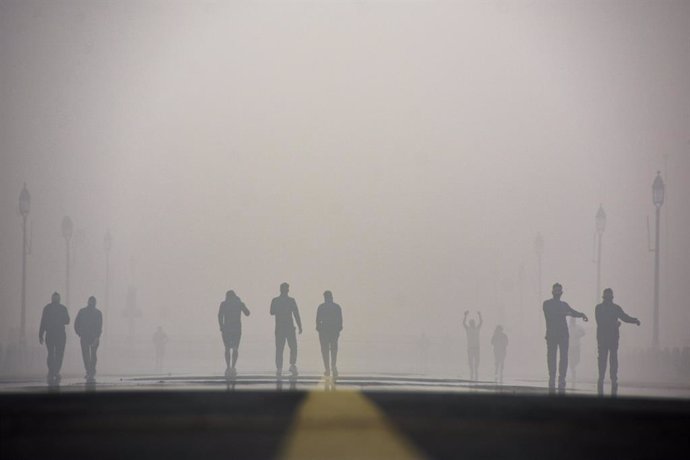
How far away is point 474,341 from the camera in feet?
136

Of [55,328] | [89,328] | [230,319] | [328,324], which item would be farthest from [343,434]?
[55,328]

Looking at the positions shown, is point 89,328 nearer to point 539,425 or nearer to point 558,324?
point 558,324

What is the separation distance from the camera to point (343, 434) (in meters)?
14.0

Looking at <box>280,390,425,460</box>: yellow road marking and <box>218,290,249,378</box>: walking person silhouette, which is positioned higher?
<box>218,290,249,378</box>: walking person silhouette

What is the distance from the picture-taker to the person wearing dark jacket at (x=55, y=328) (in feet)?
102

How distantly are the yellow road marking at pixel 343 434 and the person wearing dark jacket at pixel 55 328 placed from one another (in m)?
13.0

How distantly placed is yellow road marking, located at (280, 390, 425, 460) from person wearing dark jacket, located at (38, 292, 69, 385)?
12967mm

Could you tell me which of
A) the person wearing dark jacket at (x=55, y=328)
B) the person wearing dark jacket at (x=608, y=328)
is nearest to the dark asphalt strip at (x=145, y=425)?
the person wearing dark jacket at (x=608, y=328)

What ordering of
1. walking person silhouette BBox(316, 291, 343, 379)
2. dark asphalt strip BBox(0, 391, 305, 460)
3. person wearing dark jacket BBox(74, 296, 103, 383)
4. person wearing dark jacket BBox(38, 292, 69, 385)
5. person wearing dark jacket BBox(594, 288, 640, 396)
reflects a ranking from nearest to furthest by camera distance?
dark asphalt strip BBox(0, 391, 305, 460)
person wearing dark jacket BBox(594, 288, 640, 396)
walking person silhouette BBox(316, 291, 343, 379)
person wearing dark jacket BBox(74, 296, 103, 383)
person wearing dark jacket BBox(38, 292, 69, 385)

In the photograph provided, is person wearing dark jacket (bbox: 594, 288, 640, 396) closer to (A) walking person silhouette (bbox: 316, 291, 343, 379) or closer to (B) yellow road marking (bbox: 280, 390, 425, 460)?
(A) walking person silhouette (bbox: 316, 291, 343, 379)

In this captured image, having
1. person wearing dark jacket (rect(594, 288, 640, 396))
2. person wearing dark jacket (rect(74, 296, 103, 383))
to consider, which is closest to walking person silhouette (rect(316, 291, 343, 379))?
person wearing dark jacket (rect(74, 296, 103, 383))

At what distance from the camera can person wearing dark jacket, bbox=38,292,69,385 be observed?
30984 mm

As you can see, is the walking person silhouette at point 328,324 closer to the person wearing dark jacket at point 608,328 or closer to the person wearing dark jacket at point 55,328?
the person wearing dark jacket at point 55,328

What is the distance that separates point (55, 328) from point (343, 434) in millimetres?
18105
